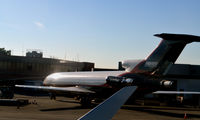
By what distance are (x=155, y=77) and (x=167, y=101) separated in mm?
13791

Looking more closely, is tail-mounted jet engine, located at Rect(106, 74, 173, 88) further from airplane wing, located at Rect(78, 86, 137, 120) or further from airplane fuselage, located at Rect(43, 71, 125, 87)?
airplane wing, located at Rect(78, 86, 137, 120)

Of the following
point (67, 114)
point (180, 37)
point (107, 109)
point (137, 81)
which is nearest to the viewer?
point (107, 109)

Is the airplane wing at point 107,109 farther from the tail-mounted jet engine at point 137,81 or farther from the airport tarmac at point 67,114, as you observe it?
the tail-mounted jet engine at point 137,81

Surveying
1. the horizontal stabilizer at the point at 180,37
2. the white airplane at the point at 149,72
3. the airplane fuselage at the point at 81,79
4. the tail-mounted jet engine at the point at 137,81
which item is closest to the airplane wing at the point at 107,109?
the horizontal stabilizer at the point at 180,37

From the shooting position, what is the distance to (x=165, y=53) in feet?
79.8

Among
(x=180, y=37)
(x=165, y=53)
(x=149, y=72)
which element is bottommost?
(x=149, y=72)

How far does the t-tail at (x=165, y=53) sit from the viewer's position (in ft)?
76.6

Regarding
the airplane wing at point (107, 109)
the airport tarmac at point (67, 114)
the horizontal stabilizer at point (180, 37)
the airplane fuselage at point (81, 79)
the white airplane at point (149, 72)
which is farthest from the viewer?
the airplane fuselage at point (81, 79)

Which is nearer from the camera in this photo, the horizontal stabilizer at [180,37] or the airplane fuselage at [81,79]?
the horizontal stabilizer at [180,37]

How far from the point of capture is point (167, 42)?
24.0 meters

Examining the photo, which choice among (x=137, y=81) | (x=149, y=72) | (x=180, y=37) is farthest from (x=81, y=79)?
(x=180, y=37)

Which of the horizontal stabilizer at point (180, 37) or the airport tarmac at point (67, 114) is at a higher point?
the horizontal stabilizer at point (180, 37)

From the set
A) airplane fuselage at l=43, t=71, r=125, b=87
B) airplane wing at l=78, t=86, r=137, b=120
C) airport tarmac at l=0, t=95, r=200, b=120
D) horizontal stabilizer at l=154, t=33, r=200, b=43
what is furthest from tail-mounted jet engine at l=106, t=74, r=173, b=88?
airplane wing at l=78, t=86, r=137, b=120

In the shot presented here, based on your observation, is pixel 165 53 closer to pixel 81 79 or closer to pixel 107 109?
pixel 81 79
